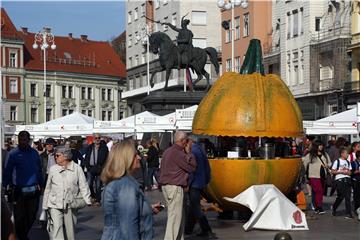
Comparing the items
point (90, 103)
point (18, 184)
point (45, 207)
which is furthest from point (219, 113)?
point (90, 103)

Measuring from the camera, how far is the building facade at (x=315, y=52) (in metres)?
55.4

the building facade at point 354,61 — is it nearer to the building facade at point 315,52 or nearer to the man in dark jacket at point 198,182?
the building facade at point 315,52

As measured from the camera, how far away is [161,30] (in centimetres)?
8262

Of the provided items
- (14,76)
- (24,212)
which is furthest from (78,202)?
(14,76)

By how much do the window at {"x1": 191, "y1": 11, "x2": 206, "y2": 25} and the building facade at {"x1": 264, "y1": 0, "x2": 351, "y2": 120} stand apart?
14.3 meters

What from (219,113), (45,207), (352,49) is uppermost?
(352,49)

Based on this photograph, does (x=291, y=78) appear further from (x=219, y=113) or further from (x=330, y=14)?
(x=219, y=113)

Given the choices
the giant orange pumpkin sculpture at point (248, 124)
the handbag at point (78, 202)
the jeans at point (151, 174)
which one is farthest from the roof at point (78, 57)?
the handbag at point (78, 202)

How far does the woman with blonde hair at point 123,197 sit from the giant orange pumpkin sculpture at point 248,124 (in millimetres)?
9028

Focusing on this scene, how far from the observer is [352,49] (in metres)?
53.9

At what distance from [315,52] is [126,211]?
5234 cm

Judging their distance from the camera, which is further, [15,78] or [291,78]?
[15,78]

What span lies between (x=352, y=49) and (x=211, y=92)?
38855 millimetres

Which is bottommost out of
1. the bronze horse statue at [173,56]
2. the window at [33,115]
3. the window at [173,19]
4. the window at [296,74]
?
the window at [33,115]
